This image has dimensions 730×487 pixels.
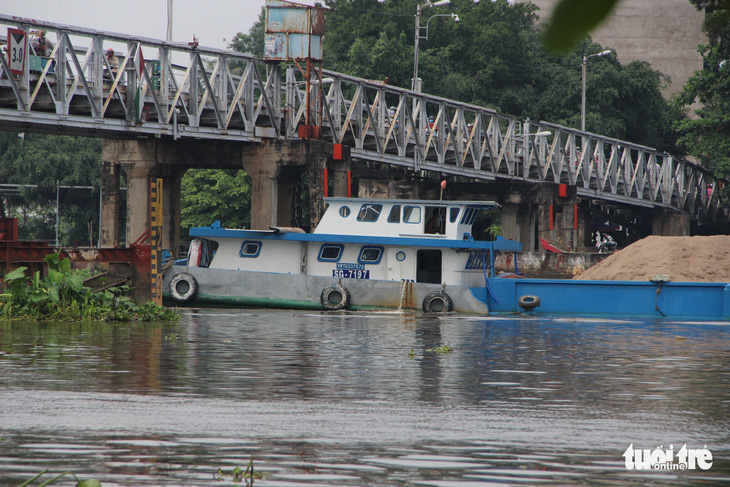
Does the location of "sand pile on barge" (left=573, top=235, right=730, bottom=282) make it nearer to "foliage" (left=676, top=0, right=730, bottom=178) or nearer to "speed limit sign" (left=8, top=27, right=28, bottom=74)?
"foliage" (left=676, top=0, right=730, bottom=178)

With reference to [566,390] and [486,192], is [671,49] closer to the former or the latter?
[486,192]

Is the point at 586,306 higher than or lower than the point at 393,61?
lower

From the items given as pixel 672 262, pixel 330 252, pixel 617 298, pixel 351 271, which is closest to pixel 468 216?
pixel 351 271

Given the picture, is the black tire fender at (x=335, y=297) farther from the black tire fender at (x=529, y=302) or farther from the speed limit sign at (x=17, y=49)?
the speed limit sign at (x=17, y=49)

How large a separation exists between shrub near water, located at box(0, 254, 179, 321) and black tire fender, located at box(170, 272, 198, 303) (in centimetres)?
664

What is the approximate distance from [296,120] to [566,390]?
25.7m

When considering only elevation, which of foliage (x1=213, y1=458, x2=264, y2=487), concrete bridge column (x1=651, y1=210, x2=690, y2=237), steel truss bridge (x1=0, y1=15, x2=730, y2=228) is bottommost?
foliage (x1=213, y1=458, x2=264, y2=487)

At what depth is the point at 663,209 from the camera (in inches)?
2438

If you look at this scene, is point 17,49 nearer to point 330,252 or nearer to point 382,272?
point 330,252

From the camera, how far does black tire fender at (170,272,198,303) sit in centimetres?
3109

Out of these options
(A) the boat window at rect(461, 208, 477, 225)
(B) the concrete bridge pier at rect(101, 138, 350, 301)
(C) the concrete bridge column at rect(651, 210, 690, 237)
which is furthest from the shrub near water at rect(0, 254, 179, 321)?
(C) the concrete bridge column at rect(651, 210, 690, 237)

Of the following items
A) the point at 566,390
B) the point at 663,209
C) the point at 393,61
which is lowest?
the point at 566,390

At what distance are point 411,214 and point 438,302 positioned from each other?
2924 mm

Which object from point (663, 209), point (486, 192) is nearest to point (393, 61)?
point (486, 192)
